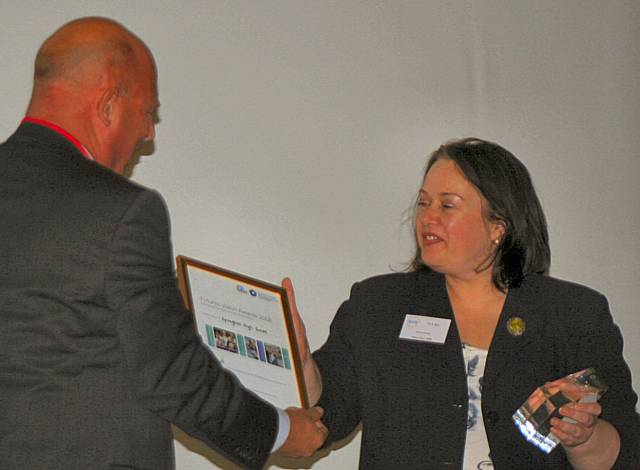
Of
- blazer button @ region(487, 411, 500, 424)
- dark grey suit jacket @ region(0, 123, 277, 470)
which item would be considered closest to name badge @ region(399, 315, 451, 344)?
blazer button @ region(487, 411, 500, 424)

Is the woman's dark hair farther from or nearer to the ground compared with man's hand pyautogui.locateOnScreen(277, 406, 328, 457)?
farther from the ground

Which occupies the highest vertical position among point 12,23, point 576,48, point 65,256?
point 576,48

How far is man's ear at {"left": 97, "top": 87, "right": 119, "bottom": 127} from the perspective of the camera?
238cm

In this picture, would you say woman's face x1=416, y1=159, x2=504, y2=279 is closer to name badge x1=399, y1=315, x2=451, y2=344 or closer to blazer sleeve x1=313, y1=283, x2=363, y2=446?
name badge x1=399, y1=315, x2=451, y2=344

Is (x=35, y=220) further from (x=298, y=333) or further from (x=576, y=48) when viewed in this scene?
(x=576, y=48)

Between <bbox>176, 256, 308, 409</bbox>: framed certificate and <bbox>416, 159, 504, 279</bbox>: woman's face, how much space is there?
0.54m

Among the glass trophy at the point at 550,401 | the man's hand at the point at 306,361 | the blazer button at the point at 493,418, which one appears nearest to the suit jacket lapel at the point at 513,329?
the blazer button at the point at 493,418

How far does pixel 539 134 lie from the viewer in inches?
185

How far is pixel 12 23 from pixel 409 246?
1987 mm

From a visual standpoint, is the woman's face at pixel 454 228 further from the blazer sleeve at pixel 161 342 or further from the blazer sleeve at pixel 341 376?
the blazer sleeve at pixel 161 342

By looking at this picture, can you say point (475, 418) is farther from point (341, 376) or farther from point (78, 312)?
point (78, 312)

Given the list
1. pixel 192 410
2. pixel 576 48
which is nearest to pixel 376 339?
pixel 192 410

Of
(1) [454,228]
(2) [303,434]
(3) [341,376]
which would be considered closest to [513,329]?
(1) [454,228]

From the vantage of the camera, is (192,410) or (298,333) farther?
(298,333)
